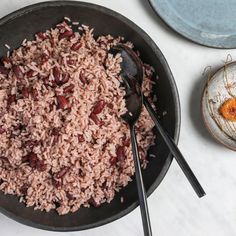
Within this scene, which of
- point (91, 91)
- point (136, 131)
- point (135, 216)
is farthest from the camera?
point (135, 216)

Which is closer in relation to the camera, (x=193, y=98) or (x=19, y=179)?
(x=19, y=179)

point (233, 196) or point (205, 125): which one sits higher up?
point (205, 125)

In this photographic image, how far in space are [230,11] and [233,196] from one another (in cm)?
55

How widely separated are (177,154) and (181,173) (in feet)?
0.80

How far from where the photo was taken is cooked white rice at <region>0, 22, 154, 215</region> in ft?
4.29

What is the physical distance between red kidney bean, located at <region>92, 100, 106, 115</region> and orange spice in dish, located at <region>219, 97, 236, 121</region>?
0.37 meters

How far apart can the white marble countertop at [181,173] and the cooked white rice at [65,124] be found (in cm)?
13

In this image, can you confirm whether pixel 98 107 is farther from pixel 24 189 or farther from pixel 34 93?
pixel 24 189

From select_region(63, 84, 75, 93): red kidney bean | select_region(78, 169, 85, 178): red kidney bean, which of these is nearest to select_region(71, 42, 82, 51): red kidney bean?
select_region(63, 84, 75, 93): red kidney bean

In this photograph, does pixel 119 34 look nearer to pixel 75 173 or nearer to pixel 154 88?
pixel 154 88

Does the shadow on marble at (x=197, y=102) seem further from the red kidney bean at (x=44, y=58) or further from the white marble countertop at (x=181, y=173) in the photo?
the red kidney bean at (x=44, y=58)

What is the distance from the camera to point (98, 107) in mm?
1328

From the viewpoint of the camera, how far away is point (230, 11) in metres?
1.50

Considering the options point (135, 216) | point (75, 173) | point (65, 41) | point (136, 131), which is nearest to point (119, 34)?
point (65, 41)
